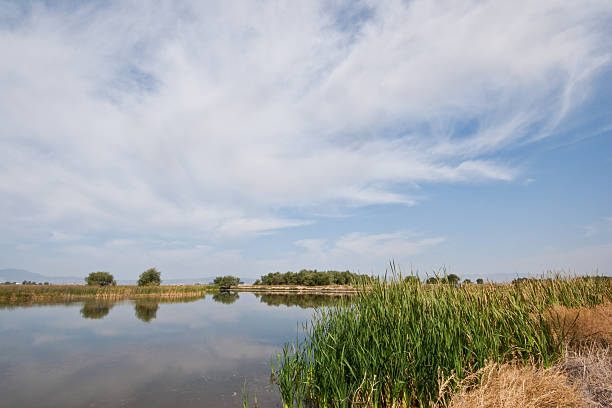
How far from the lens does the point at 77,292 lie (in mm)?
46875

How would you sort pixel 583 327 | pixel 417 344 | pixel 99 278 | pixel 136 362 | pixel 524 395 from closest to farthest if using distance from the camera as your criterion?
1. pixel 524 395
2. pixel 417 344
3. pixel 583 327
4. pixel 136 362
5. pixel 99 278

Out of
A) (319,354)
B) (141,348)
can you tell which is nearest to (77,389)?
(141,348)

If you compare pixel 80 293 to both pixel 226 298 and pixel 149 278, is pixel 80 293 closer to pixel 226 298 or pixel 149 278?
pixel 149 278

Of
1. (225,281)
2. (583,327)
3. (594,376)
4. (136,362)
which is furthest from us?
(225,281)

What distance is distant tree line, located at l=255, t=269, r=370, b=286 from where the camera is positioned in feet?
291

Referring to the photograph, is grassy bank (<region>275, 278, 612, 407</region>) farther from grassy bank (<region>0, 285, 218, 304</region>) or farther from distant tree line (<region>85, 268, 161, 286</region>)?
distant tree line (<region>85, 268, 161, 286</region>)

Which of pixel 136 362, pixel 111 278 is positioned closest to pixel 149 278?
pixel 111 278

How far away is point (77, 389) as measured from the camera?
10867mm

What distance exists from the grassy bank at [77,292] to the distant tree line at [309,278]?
3659 cm

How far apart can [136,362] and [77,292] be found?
42.4 meters

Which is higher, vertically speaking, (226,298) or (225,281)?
(225,281)

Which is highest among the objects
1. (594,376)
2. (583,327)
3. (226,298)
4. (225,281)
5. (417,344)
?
(417,344)

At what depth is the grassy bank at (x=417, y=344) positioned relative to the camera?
271 inches

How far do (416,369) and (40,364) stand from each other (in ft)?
53.8
